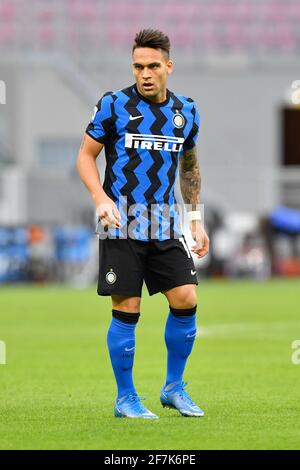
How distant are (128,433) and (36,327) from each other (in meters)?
8.34

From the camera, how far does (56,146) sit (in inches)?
Answer: 1261

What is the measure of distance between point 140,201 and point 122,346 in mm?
765

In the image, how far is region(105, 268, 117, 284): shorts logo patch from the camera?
20.4ft

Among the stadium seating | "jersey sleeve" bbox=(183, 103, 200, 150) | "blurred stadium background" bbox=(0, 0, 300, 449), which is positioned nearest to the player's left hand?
"jersey sleeve" bbox=(183, 103, 200, 150)

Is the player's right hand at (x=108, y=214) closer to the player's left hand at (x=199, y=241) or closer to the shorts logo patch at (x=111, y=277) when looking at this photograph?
the shorts logo patch at (x=111, y=277)

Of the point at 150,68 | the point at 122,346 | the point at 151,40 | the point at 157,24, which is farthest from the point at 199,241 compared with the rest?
the point at 157,24

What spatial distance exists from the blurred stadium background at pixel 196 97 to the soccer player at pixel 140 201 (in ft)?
69.9

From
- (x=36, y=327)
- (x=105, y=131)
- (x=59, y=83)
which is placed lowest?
(x=36, y=327)

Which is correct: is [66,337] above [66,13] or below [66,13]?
below

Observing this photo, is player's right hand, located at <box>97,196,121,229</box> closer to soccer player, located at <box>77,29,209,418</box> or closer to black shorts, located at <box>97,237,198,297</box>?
soccer player, located at <box>77,29,209,418</box>

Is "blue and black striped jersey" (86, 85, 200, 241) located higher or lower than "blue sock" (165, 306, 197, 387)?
higher
